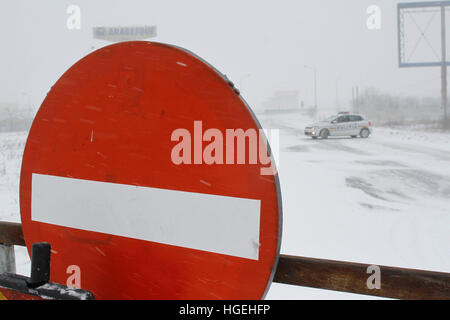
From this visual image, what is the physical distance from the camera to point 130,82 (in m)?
0.84

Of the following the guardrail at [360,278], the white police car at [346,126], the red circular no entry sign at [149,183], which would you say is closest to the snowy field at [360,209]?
the guardrail at [360,278]

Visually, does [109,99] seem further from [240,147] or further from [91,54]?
[240,147]

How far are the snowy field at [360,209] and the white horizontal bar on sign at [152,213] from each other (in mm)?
1924

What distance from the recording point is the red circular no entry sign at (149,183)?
707 millimetres

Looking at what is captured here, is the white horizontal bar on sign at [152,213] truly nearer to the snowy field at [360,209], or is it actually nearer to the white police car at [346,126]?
the snowy field at [360,209]

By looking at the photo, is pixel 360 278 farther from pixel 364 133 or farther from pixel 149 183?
pixel 364 133

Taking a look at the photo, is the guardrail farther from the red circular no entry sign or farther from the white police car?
the white police car

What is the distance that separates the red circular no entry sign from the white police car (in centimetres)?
1746

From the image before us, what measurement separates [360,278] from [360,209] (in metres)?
4.67

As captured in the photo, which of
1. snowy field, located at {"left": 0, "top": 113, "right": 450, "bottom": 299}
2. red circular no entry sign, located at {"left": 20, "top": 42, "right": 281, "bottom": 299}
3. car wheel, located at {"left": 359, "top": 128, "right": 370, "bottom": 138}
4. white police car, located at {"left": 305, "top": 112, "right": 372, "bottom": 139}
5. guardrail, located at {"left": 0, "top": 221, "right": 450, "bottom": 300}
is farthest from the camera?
car wheel, located at {"left": 359, "top": 128, "right": 370, "bottom": 138}

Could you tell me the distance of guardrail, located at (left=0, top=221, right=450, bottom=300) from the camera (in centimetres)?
92

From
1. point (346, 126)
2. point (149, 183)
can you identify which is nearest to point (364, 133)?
point (346, 126)

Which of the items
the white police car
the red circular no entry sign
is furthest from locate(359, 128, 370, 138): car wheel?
the red circular no entry sign
